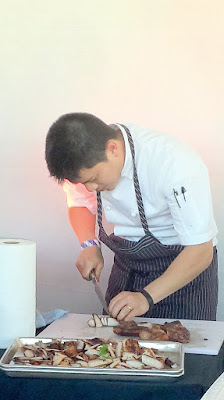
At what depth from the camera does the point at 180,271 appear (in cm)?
200

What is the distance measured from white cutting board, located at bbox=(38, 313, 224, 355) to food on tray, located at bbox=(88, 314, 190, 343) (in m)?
0.02

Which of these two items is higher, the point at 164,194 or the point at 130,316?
the point at 164,194

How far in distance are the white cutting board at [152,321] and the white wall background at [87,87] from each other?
3.54ft

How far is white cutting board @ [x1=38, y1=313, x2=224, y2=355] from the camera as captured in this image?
66.3 inches

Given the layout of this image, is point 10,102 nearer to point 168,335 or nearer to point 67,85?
point 67,85

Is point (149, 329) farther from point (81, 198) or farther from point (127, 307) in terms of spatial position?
point (81, 198)

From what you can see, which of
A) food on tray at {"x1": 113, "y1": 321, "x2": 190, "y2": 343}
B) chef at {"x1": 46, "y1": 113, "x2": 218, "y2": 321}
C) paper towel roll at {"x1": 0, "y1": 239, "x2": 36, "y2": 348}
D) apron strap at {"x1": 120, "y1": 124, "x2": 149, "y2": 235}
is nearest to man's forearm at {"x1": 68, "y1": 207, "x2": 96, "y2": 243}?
chef at {"x1": 46, "y1": 113, "x2": 218, "y2": 321}

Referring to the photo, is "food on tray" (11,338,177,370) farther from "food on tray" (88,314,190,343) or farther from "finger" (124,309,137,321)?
"finger" (124,309,137,321)

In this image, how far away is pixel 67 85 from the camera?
9.83ft

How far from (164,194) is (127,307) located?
381 mm

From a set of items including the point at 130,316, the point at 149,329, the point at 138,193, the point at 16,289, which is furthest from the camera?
the point at 138,193

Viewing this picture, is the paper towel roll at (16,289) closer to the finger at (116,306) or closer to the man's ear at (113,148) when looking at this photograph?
the finger at (116,306)

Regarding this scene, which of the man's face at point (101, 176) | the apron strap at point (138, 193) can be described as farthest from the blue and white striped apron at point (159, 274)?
the man's face at point (101, 176)

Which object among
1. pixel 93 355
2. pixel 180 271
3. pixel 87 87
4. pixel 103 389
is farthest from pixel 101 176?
pixel 87 87
